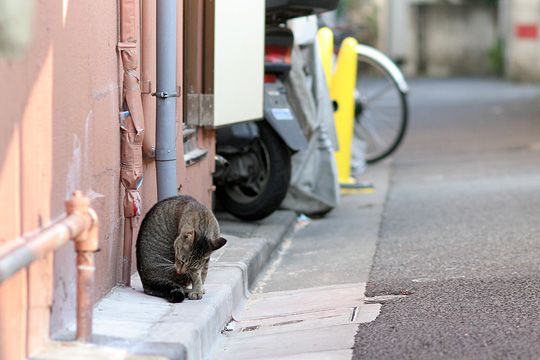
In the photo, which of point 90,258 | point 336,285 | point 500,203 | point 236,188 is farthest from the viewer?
point 500,203

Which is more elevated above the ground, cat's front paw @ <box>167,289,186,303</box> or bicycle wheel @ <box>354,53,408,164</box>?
bicycle wheel @ <box>354,53,408,164</box>

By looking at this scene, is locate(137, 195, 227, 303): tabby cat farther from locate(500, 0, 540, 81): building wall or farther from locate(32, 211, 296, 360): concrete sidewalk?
locate(500, 0, 540, 81): building wall

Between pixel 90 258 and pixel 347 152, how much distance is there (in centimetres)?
613

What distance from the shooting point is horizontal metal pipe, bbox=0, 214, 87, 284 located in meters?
3.35

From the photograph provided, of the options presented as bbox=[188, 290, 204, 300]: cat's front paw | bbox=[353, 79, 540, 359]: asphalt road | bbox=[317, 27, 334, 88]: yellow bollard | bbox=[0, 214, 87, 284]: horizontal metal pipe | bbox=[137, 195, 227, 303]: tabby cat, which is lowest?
bbox=[353, 79, 540, 359]: asphalt road

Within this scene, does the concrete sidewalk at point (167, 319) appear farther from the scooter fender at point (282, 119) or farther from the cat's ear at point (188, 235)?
the scooter fender at point (282, 119)

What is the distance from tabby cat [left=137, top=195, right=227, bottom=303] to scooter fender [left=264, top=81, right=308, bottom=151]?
7.94 ft

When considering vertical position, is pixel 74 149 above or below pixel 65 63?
below

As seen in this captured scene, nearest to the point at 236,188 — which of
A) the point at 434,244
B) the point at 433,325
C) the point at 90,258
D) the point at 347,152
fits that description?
the point at 434,244

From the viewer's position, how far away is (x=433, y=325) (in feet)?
15.9

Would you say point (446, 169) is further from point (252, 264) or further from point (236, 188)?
point (252, 264)

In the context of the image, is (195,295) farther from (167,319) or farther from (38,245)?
(38,245)

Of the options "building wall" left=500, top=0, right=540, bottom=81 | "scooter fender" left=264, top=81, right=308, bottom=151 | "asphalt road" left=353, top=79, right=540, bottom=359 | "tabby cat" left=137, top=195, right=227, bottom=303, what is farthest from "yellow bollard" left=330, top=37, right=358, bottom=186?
"building wall" left=500, top=0, right=540, bottom=81

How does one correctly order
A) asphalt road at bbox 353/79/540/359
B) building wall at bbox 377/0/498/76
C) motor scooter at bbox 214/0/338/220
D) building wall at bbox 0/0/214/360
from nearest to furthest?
building wall at bbox 0/0/214/360, asphalt road at bbox 353/79/540/359, motor scooter at bbox 214/0/338/220, building wall at bbox 377/0/498/76
